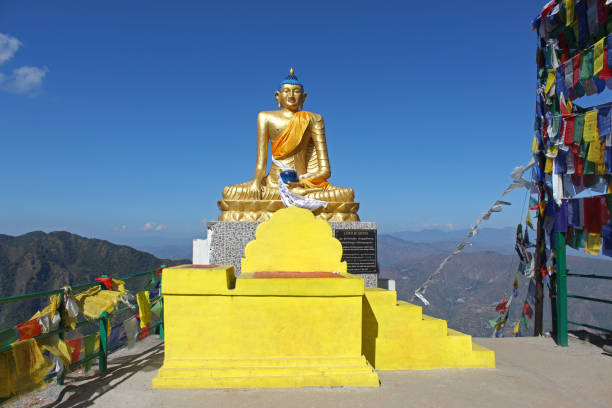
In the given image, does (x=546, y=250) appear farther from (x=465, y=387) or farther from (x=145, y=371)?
(x=145, y=371)

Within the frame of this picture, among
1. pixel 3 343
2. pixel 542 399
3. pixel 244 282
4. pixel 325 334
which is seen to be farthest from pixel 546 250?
pixel 3 343

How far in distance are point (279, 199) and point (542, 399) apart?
6.30 m

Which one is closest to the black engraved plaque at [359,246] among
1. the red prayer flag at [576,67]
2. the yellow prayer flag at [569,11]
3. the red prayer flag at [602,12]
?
the red prayer flag at [576,67]

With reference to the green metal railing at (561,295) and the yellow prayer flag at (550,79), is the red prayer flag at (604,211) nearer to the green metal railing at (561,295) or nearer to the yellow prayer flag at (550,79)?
the green metal railing at (561,295)

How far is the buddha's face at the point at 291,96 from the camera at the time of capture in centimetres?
1105

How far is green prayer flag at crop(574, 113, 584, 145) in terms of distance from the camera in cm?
682

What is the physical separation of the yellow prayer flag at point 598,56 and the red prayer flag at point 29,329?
26.5ft

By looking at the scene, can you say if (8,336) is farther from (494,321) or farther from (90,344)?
(494,321)

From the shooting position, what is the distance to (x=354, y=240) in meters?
8.57

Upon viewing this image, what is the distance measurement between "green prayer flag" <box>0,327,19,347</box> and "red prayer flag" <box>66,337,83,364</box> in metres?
0.83

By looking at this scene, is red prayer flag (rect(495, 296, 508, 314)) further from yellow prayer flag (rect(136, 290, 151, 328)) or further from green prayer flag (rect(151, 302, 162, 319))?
yellow prayer flag (rect(136, 290, 151, 328))

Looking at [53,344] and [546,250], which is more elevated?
[546,250]

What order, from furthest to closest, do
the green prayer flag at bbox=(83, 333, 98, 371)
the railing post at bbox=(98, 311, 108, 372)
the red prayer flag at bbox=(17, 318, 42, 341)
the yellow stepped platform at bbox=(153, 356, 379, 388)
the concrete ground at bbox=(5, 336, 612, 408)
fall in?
the railing post at bbox=(98, 311, 108, 372), the green prayer flag at bbox=(83, 333, 98, 371), the yellow stepped platform at bbox=(153, 356, 379, 388), the concrete ground at bbox=(5, 336, 612, 408), the red prayer flag at bbox=(17, 318, 42, 341)

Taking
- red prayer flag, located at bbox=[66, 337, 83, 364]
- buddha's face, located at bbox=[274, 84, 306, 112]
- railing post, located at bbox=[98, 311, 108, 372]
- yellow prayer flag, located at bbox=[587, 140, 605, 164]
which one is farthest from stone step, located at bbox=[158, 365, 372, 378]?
buddha's face, located at bbox=[274, 84, 306, 112]
